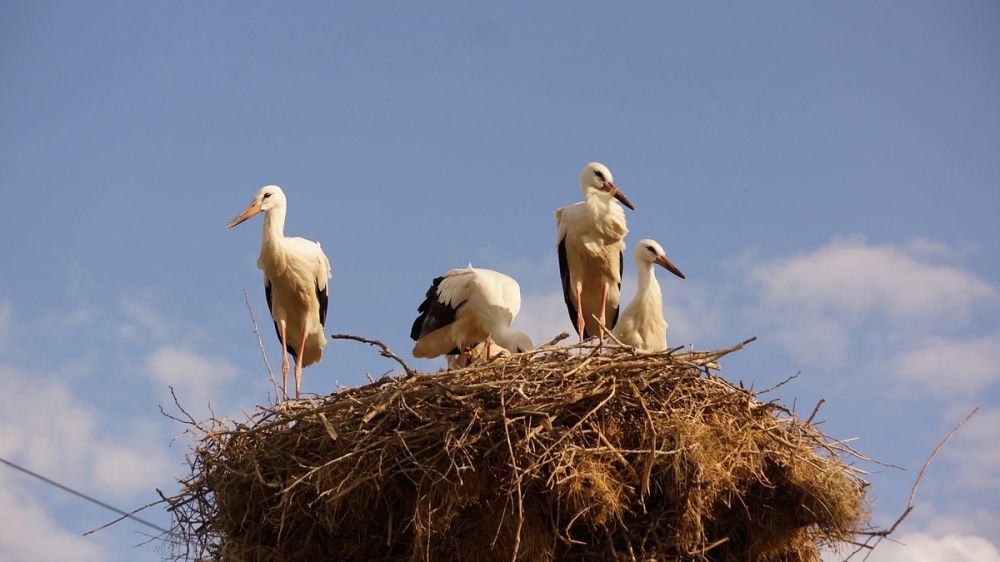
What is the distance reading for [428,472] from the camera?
5.30m

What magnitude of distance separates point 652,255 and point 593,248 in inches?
20.5

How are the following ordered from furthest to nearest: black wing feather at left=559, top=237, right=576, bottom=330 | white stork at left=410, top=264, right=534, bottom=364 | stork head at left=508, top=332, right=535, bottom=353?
black wing feather at left=559, top=237, right=576, bottom=330, white stork at left=410, top=264, right=534, bottom=364, stork head at left=508, top=332, right=535, bottom=353

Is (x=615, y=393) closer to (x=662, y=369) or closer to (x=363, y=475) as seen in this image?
(x=662, y=369)

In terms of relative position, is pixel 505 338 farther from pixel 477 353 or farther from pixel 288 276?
pixel 288 276

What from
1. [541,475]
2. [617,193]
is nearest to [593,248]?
[617,193]

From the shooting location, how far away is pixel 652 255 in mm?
8734

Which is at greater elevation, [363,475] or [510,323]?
[510,323]

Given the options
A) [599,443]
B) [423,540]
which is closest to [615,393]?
[599,443]

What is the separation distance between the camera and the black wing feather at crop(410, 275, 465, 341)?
27.9 feet

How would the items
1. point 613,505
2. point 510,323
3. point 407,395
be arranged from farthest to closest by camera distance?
point 510,323, point 407,395, point 613,505

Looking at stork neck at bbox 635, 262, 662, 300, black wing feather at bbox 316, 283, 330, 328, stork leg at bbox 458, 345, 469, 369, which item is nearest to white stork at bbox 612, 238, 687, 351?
stork neck at bbox 635, 262, 662, 300

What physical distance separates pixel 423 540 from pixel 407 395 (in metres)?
0.64

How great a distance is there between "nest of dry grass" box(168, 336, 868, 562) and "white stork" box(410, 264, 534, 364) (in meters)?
2.28

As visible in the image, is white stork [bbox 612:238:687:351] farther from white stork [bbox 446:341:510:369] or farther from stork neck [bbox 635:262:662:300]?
white stork [bbox 446:341:510:369]
